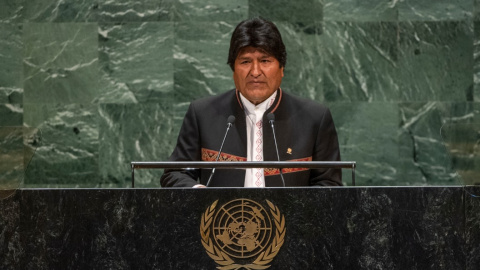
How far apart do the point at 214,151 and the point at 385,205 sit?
54.2 inches

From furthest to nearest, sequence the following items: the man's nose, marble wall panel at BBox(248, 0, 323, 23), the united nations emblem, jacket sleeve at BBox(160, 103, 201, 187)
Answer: marble wall panel at BBox(248, 0, 323, 23), the man's nose, jacket sleeve at BBox(160, 103, 201, 187), the united nations emblem

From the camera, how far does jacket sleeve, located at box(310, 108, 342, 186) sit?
392 centimetres

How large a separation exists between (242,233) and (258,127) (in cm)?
138

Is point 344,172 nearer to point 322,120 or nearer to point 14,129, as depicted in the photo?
point 322,120

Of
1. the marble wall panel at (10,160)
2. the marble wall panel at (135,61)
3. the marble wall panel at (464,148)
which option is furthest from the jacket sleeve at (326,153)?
the marble wall panel at (135,61)

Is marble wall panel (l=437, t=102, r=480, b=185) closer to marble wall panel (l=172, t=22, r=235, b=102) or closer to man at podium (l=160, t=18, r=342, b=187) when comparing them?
man at podium (l=160, t=18, r=342, b=187)

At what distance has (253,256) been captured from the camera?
9.35 ft

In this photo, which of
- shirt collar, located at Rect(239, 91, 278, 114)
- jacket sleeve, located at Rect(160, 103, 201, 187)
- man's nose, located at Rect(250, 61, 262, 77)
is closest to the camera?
jacket sleeve, located at Rect(160, 103, 201, 187)

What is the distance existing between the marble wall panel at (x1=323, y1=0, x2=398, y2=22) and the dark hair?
2104 millimetres

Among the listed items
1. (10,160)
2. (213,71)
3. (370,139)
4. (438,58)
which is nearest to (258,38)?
(10,160)

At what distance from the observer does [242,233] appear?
2.86 m

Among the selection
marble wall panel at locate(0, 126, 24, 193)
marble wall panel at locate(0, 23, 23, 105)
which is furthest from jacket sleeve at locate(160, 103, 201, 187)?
marble wall panel at locate(0, 23, 23, 105)

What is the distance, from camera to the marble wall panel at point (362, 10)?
605 cm

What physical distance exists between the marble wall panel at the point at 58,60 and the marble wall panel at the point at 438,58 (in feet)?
8.13
